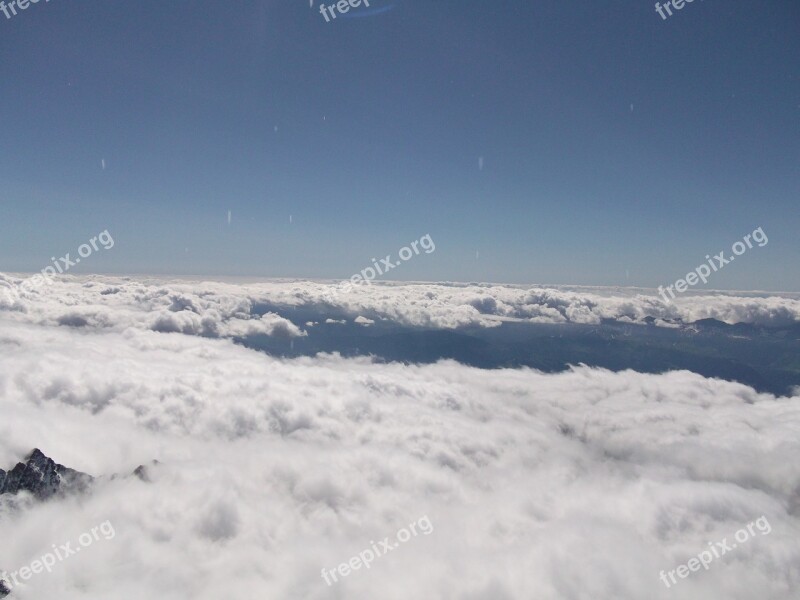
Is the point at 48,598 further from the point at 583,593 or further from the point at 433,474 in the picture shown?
the point at 583,593

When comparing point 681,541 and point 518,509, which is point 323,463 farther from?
point 681,541

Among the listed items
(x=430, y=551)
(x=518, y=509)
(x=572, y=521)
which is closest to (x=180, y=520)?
(x=430, y=551)

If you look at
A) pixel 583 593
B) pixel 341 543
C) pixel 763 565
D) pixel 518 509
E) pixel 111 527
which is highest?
pixel 111 527

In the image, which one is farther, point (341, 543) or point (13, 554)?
point (341, 543)

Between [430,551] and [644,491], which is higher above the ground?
[430,551]

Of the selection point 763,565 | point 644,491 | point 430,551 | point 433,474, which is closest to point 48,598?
point 430,551

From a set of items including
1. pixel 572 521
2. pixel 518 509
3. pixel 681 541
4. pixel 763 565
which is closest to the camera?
pixel 763 565

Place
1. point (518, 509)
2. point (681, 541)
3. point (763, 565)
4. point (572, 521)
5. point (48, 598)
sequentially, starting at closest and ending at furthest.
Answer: point (48, 598) → point (763, 565) → point (681, 541) → point (572, 521) → point (518, 509)
